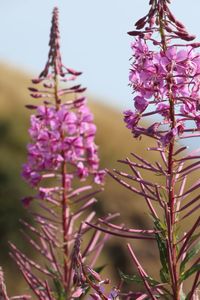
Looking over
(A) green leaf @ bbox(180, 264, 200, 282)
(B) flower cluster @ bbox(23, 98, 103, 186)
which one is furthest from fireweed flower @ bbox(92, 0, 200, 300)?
(B) flower cluster @ bbox(23, 98, 103, 186)

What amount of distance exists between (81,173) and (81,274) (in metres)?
2.33

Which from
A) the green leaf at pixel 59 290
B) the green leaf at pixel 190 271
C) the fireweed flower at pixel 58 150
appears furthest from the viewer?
the fireweed flower at pixel 58 150

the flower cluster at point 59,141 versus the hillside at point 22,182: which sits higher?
the flower cluster at point 59,141

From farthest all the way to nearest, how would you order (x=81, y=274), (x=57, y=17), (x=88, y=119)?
(x=88, y=119) < (x=57, y=17) < (x=81, y=274)

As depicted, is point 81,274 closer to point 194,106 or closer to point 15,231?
point 194,106

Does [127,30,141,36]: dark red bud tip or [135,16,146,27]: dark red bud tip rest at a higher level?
[135,16,146,27]: dark red bud tip

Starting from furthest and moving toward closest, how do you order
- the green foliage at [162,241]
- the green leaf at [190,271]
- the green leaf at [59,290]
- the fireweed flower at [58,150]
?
1. the fireweed flower at [58,150]
2. the green leaf at [59,290]
3. the green foliage at [162,241]
4. the green leaf at [190,271]

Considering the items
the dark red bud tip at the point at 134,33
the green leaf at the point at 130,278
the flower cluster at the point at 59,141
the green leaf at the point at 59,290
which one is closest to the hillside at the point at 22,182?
the flower cluster at the point at 59,141

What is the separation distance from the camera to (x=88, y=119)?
191 inches

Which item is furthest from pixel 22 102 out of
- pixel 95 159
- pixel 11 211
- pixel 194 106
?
pixel 194 106

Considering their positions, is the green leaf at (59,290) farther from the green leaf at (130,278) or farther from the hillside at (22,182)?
the hillside at (22,182)

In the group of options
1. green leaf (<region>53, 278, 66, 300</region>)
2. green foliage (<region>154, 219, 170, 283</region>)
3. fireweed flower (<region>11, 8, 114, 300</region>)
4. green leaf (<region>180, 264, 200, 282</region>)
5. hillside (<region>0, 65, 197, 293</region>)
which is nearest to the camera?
green leaf (<region>180, 264, 200, 282</region>)

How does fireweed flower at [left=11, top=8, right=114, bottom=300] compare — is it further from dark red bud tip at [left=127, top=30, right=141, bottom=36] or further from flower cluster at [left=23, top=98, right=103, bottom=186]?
dark red bud tip at [left=127, top=30, right=141, bottom=36]

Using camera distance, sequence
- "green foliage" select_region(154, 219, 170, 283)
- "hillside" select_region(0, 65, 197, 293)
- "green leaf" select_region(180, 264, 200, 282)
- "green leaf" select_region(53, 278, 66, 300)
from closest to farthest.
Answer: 1. "green leaf" select_region(180, 264, 200, 282)
2. "green foliage" select_region(154, 219, 170, 283)
3. "green leaf" select_region(53, 278, 66, 300)
4. "hillside" select_region(0, 65, 197, 293)
